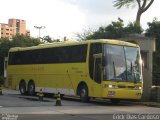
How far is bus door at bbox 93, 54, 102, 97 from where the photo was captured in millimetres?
25688

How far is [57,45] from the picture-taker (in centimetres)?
3103

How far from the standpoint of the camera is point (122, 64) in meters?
26.0

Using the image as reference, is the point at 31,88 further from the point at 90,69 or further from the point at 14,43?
the point at 14,43

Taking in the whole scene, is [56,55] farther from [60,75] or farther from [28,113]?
[28,113]

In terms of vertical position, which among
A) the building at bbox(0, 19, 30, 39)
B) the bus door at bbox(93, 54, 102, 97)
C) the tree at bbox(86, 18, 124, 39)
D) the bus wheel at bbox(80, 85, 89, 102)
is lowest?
the bus wheel at bbox(80, 85, 89, 102)

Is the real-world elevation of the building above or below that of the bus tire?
above

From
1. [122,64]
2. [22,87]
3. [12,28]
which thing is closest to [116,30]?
[22,87]

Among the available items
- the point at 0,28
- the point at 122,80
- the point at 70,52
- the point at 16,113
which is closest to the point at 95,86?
the point at 122,80

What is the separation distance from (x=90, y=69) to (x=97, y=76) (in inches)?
34.7

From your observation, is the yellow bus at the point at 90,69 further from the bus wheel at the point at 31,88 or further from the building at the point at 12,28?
the building at the point at 12,28

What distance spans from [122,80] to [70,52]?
4.73 meters

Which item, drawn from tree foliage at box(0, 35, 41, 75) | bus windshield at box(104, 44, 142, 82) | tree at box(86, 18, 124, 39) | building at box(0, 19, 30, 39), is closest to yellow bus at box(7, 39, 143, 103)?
bus windshield at box(104, 44, 142, 82)

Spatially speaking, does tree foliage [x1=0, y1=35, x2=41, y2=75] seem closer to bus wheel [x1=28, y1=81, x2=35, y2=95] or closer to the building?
bus wheel [x1=28, y1=81, x2=35, y2=95]

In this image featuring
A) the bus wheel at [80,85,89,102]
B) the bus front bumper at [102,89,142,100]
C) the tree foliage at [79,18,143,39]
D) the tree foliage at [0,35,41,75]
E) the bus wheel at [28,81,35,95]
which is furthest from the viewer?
the tree foliage at [0,35,41,75]
